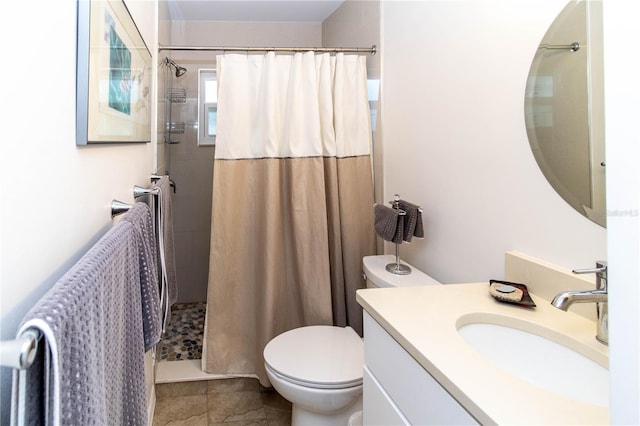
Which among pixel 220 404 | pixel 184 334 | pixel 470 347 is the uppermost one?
pixel 470 347

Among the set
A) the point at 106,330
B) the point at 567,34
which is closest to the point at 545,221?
the point at 567,34

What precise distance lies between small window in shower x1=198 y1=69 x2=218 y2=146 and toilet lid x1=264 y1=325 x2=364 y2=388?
1878mm

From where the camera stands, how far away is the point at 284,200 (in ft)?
6.66

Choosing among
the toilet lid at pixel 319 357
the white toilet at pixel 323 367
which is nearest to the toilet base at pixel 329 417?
the white toilet at pixel 323 367

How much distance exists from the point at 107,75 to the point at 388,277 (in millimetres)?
1210

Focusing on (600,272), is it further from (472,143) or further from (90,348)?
(90,348)

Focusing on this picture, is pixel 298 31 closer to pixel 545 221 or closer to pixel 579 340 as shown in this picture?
pixel 545 221

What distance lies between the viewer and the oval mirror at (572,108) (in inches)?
35.7

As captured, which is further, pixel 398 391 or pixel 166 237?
pixel 166 237

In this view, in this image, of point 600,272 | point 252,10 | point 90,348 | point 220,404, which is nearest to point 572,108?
point 600,272

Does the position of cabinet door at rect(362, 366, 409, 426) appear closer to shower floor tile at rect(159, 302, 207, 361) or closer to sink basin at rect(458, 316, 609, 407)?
sink basin at rect(458, 316, 609, 407)

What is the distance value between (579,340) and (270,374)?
3.62ft

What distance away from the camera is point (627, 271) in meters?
0.33

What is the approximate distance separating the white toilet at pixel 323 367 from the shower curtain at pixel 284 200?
311mm
